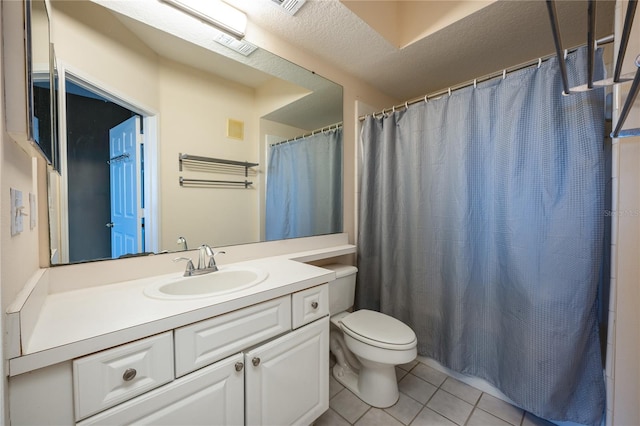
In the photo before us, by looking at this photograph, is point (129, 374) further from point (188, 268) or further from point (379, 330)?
point (379, 330)

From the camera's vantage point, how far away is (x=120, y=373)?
657 mm

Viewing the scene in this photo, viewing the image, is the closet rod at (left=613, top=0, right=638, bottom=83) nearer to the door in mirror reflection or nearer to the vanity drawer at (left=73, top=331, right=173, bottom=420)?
the vanity drawer at (left=73, top=331, right=173, bottom=420)

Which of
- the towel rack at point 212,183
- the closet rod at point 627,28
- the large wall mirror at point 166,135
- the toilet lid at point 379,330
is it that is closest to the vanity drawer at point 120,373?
the large wall mirror at point 166,135

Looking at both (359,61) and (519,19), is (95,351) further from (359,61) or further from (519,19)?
(519,19)

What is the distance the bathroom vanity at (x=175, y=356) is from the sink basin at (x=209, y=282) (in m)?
0.05

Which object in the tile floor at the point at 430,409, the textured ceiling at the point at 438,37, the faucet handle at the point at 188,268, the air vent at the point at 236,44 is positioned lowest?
the tile floor at the point at 430,409

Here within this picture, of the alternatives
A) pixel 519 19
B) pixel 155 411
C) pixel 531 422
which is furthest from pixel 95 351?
pixel 519 19

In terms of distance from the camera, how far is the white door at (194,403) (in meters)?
0.67

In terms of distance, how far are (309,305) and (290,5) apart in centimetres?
152

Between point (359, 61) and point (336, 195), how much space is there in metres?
0.98

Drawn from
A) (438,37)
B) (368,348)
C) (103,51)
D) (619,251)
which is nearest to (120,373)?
(368,348)

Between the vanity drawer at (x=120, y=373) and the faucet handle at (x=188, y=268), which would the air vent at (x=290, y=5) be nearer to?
the faucet handle at (x=188, y=268)

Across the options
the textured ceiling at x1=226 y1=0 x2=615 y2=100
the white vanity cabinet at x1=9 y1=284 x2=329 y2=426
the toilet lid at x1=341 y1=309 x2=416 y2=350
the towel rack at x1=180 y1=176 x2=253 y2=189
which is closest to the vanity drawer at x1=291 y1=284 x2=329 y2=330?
the white vanity cabinet at x1=9 y1=284 x2=329 y2=426

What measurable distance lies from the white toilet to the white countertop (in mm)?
542
